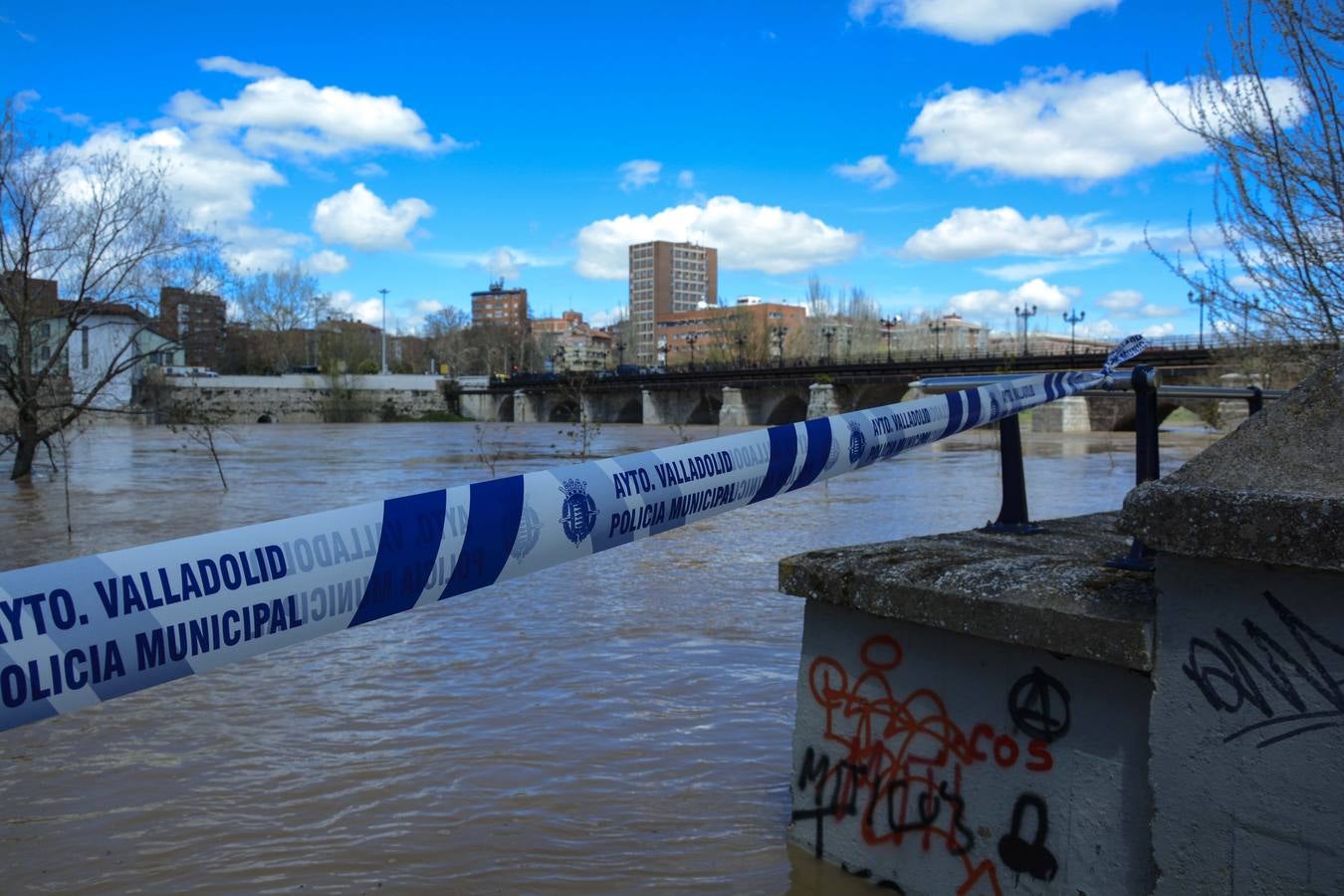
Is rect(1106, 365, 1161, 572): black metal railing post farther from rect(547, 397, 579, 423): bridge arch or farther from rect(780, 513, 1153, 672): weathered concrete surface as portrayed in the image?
rect(547, 397, 579, 423): bridge arch

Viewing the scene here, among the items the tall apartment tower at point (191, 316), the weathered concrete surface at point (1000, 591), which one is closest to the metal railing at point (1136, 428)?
the weathered concrete surface at point (1000, 591)

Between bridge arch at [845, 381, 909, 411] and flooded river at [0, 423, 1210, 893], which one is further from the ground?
bridge arch at [845, 381, 909, 411]

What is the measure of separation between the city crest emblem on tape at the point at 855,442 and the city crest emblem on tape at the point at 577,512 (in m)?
1.10

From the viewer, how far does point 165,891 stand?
11.3 feet

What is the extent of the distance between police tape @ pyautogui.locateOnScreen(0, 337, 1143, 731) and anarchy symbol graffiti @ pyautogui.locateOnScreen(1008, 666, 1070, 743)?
88cm

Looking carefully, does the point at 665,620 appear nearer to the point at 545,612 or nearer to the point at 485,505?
the point at 545,612

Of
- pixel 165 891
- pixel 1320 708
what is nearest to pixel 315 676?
pixel 165 891

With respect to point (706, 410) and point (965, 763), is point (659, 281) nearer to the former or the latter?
point (706, 410)

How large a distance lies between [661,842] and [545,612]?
436 cm

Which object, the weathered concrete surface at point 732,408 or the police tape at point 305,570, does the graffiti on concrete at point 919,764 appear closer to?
the police tape at point 305,570

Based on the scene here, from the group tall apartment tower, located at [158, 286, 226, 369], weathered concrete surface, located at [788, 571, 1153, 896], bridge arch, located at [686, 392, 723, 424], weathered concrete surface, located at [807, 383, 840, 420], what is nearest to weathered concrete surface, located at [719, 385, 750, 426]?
bridge arch, located at [686, 392, 723, 424]

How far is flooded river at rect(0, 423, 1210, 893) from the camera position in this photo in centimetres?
362

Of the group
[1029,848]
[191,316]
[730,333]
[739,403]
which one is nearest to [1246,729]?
[1029,848]

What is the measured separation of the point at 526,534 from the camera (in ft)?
7.18
